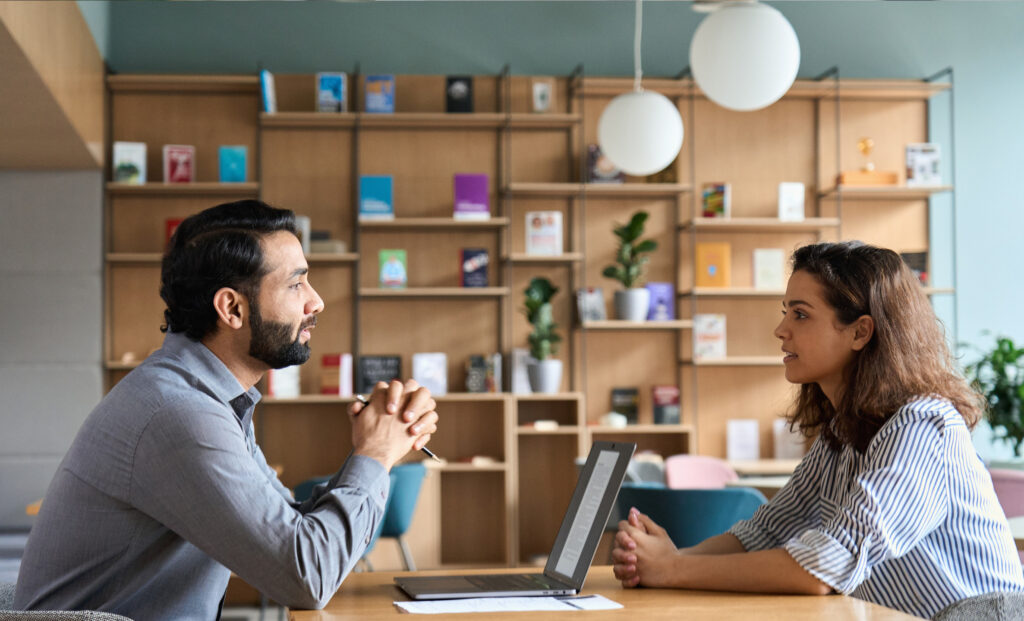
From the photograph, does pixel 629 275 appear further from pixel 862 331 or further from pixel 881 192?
pixel 862 331

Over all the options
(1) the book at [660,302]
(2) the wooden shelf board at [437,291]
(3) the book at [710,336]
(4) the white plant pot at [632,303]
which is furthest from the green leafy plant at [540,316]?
(3) the book at [710,336]

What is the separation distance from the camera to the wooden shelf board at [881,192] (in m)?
6.30

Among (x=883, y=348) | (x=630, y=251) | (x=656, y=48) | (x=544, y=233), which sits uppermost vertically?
(x=656, y=48)

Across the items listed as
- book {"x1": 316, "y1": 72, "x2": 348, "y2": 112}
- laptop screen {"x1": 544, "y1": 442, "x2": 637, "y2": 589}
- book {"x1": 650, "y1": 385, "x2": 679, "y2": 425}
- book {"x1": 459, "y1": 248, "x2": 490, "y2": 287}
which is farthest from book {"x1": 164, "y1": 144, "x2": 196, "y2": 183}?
laptop screen {"x1": 544, "y1": 442, "x2": 637, "y2": 589}

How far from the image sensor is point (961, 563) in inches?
68.6

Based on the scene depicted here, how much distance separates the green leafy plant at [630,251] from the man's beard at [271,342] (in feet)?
13.9

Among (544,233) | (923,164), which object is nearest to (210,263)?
(544,233)

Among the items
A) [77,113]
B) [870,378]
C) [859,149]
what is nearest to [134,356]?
[77,113]

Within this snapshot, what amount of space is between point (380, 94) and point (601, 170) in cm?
142

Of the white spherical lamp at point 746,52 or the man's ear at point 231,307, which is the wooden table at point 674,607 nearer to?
the man's ear at point 231,307

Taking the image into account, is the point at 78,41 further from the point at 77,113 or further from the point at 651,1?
the point at 651,1

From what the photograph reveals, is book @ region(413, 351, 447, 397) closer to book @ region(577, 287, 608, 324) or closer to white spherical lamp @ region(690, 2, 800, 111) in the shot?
book @ region(577, 287, 608, 324)

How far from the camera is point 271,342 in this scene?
1847mm

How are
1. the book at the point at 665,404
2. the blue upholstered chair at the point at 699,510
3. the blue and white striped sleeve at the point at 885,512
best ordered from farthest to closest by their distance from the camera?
the book at the point at 665,404
the blue upholstered chair at the point at 699,510
the blue and white striped sleeve at the point at 885,512
